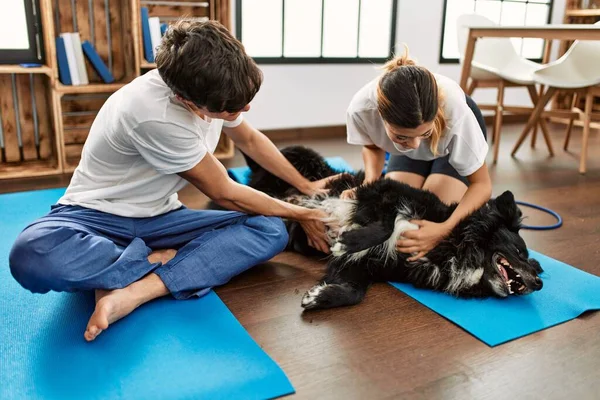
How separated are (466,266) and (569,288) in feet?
1.38

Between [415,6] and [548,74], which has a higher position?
[415,6]

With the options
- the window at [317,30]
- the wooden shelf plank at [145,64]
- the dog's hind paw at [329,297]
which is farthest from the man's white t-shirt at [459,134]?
the window at [317,30]

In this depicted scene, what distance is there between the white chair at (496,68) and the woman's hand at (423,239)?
2.31 meters

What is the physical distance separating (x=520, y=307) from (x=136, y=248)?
1.27 meters

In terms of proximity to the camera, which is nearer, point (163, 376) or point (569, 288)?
point (163, 376)

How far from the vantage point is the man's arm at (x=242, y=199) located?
165cm

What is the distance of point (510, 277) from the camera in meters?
1.75

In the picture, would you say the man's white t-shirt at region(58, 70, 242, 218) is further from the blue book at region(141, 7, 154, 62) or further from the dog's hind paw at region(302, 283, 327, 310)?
the blue book at region(141, 7, 154, 62)

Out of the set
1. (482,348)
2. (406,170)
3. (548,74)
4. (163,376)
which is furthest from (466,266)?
(548,74)

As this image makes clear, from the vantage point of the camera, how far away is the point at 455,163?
1.88 meters

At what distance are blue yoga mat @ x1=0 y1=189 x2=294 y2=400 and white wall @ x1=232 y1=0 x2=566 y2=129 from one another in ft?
9.56

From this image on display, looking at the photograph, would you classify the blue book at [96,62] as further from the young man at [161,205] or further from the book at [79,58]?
the young man at [161,205]

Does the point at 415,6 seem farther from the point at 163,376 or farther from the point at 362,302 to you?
the point at 163,376

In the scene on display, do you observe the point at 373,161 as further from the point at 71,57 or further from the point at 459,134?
the point at 71,57
